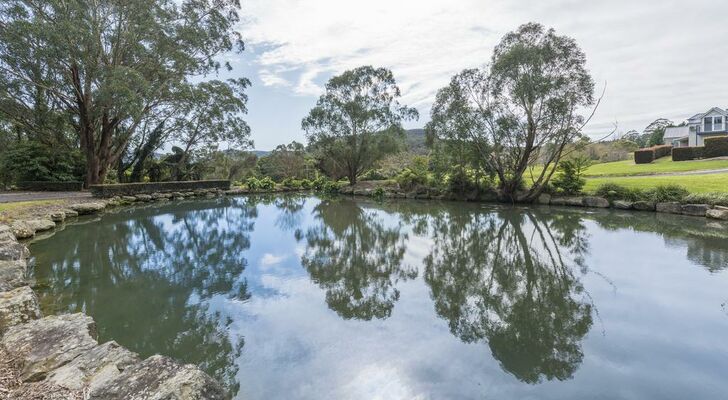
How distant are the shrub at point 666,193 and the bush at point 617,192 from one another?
31 cm

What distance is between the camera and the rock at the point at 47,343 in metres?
2.31

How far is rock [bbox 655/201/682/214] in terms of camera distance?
10.6 m

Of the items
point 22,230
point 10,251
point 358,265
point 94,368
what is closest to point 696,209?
point 358,265

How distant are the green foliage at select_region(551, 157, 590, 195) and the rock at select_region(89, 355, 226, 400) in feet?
48.5

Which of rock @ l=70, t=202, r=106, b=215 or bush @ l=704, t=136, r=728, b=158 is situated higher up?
bush @ l=704, t=136, r=728, b=158

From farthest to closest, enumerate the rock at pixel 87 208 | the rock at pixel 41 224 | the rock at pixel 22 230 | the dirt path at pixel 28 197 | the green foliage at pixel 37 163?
the green foliage at pixel 37 163 < the dirt path at pixel 28 197 < the rock at pixel 87 208 < the rock at pixel 41 224 < the rock at pixel 22 230

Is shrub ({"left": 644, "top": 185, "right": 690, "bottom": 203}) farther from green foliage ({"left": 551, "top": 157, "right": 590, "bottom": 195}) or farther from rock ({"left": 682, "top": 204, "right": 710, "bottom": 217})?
green foliage ({"left": 551, "top": 157, "right": 590, "bottom": 195})

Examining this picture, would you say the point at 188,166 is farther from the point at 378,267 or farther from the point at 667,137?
the point at 667,137

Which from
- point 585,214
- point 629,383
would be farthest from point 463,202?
point 629,383

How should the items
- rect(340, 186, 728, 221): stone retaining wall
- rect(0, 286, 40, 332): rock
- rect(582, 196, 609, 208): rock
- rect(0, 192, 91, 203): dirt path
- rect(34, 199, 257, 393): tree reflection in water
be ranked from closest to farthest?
rect(0, 286, 40, 332): rock, rect(34, 199, 257, 393): tree reflection in water, rect(340, 186, 728, 221): stone retaining wall, rect(582, 196, 609, 208): rock, rect(0, 192, 91, 203): dirt path

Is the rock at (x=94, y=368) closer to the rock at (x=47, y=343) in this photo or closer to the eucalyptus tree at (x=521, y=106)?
the rock at (x=47, y=343)

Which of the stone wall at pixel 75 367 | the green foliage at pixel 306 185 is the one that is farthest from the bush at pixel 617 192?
the green foliage at pixel 306 185

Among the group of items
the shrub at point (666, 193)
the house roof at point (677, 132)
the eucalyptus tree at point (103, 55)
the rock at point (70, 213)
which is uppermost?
the eucalyptus tree at point (103, 55)

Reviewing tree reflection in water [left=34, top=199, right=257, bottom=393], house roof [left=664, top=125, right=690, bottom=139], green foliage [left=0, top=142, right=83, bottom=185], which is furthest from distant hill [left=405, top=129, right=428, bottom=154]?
house roof [left=664, top=125, right=690, bottom=139]
